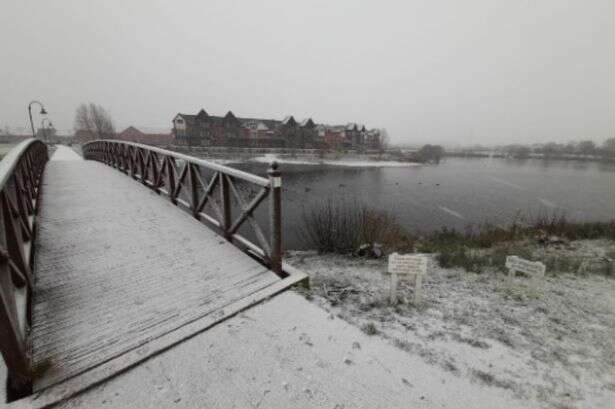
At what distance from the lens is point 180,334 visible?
85.5 inches

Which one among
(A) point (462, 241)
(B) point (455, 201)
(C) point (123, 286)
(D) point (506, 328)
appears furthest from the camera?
(B) point (455, 201)

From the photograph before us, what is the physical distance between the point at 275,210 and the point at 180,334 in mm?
1432

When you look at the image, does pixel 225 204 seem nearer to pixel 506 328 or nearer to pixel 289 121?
pixel 506 328

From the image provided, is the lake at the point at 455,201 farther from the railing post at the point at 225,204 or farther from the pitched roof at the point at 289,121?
the pitched roof at the point at 289,121

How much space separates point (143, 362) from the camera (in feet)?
6.44

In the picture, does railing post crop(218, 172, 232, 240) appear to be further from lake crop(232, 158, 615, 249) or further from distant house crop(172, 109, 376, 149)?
distant house crop(172, 109, 376, 149)

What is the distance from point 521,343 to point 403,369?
1270 mm

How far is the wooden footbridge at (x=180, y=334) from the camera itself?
1735mm

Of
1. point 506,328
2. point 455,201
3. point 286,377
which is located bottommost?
point 455,201

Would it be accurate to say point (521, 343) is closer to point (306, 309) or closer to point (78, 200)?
point (306, 309)

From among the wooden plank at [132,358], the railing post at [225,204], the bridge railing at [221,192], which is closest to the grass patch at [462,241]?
the bridge railing at [221,192]

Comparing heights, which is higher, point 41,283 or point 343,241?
point 41,283

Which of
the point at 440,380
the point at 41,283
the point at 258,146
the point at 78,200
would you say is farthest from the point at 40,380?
the point at 258,146

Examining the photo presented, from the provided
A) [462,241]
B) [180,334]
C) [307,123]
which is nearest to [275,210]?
[180,334]
